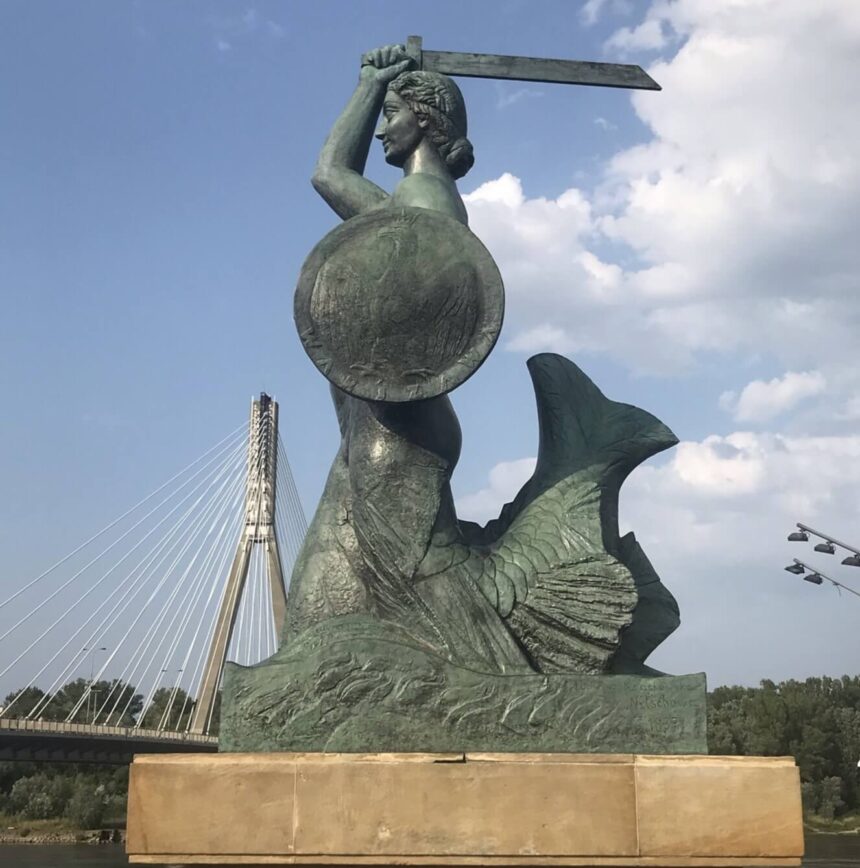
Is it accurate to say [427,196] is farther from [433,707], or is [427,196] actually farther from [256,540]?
[256,540]

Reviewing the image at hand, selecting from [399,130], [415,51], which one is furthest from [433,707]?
[415,51]

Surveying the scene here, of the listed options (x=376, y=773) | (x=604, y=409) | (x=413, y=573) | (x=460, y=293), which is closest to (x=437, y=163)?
(x=460, y=293)

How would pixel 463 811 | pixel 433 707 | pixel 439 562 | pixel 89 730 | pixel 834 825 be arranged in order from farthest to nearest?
pixel 834 825 → pixel 89 730 → pixel 439 562 → pixel 433 707 → pixel 463 811

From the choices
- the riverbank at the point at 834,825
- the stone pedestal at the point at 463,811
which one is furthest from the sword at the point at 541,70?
the riverbank at the point at 834,825

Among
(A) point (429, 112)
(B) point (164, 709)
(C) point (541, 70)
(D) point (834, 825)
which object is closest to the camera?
(A) point (429, 112)

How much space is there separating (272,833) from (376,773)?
1.29ft

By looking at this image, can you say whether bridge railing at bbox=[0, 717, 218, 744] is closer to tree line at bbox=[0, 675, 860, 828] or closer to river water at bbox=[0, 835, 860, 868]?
river water at bbox=[0, 835, 860, 868]

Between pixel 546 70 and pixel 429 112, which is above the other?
pixel 546 70

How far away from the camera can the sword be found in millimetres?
5508

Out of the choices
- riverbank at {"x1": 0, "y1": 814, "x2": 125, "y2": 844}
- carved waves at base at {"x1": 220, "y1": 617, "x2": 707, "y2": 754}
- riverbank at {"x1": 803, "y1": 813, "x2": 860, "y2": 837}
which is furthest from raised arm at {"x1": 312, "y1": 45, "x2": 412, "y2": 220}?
riverbank at {"x1": 0, "y1": 814, "x2": 125, "y2": 844}

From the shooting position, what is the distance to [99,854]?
33.7m

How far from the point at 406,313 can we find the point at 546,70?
2.08 meters

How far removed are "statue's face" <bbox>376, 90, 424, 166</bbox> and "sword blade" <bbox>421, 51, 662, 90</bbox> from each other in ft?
1.52

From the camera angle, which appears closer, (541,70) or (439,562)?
(439,562)
